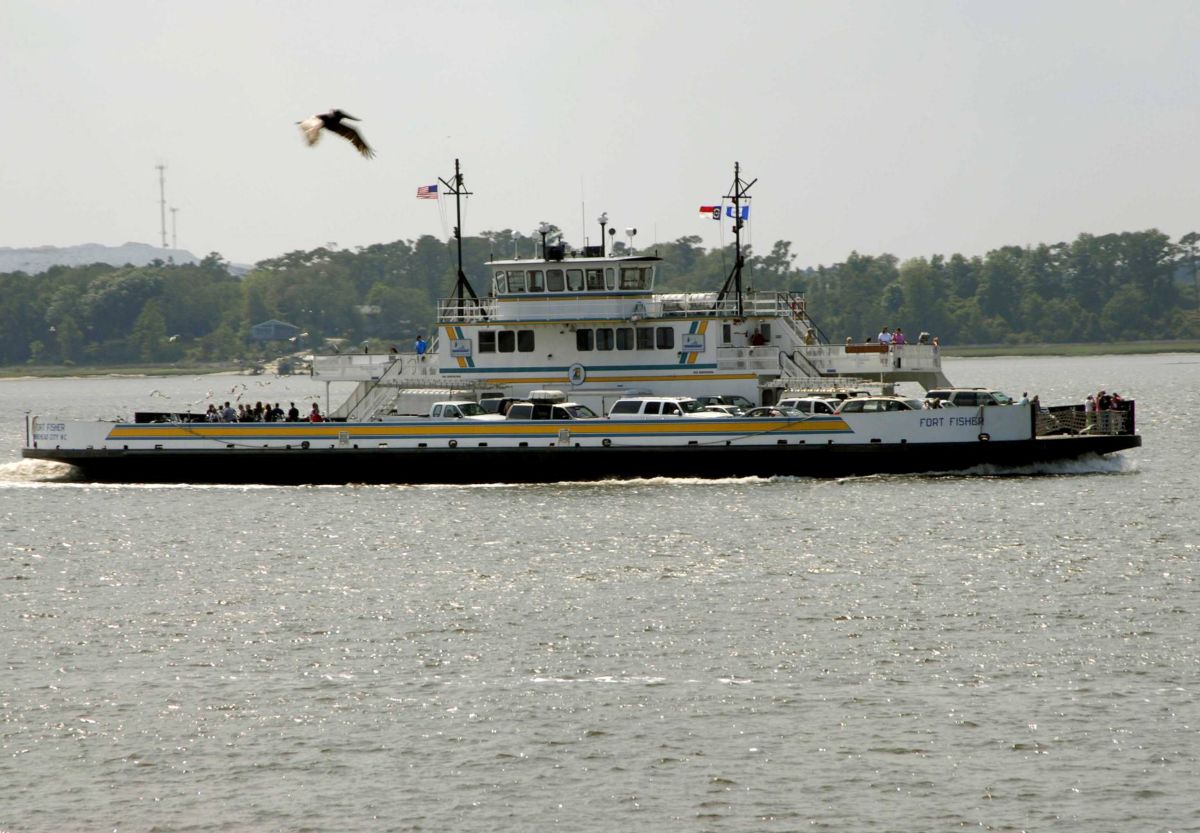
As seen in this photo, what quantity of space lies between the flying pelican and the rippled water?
7.85 metres

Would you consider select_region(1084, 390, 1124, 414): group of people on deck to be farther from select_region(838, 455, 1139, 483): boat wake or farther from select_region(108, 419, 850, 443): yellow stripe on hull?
select_region(108, 419, 850, 443): yellow stripe on hull

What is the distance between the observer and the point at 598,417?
5016 cm

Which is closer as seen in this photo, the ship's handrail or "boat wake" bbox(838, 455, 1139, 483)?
"boat wake" bbox(838, 455, 1139, 483)

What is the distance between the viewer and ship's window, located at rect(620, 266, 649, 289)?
172 ft

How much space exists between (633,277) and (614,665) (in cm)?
2572

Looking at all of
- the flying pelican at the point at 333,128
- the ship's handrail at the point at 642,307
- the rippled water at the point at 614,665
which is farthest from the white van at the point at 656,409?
the flying pelican at the point at 333,128

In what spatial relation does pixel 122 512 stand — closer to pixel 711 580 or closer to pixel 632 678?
pixel 711 580

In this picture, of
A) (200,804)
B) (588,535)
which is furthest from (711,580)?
(200,804)

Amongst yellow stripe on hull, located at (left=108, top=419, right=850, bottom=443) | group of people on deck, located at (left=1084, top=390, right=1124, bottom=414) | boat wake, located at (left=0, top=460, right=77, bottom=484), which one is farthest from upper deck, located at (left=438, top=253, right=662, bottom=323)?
group of people on deck, located at (left=1084, top=390, right=1124, bottom=414)

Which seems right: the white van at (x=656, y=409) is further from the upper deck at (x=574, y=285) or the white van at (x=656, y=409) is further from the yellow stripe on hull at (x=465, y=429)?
the upper deck at (x=574, y=285)

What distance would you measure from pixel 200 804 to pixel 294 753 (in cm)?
211

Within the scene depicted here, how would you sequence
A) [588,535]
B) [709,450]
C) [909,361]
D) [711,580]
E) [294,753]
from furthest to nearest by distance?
[909,361] → [709,450] → [588,535] → [711,580] → [294,753]

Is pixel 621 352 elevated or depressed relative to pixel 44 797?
elevated

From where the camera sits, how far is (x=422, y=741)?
2409cm
